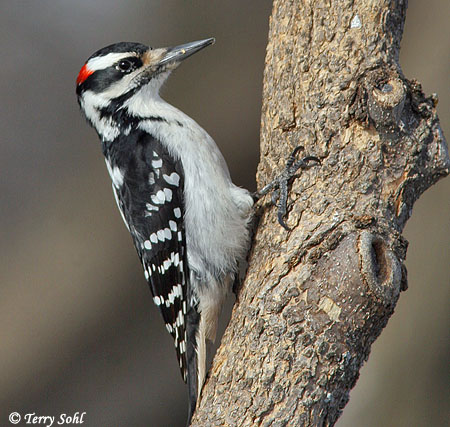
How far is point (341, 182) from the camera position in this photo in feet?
8.12

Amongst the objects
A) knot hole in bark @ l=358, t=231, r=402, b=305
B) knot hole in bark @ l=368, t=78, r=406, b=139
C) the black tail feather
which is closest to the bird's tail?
the black tail feather

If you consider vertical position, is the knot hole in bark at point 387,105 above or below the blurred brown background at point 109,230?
below

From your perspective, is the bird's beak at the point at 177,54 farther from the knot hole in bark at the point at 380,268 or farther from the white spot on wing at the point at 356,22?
the knot hole in bark at the point at 380,268

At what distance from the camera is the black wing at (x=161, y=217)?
3.01 metres

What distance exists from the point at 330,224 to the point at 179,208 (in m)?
0.87

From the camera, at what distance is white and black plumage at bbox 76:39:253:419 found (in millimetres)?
2969

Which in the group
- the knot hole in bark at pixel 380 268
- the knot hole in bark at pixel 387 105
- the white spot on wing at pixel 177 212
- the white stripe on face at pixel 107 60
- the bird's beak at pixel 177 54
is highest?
the white stripe on face at pixel 107 60

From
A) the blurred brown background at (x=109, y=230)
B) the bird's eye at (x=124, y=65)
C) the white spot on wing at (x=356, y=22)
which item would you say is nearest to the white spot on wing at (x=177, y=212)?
the bird's eye at (x=124, y=65)

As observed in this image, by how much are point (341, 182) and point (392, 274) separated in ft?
1.36

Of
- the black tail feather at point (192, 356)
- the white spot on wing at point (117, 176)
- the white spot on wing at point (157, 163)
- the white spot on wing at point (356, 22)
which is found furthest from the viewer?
the white spot on wing at point (117, 176)

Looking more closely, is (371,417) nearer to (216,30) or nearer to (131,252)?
(131,252)

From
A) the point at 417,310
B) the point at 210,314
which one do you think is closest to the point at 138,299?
the point at 210,314

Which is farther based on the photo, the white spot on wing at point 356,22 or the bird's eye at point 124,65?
the bird's eye at point 124,65
